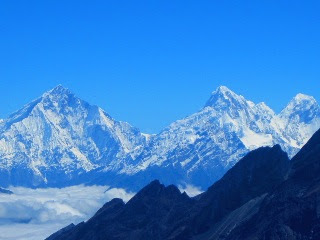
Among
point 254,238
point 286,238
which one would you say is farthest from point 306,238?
point 254,238

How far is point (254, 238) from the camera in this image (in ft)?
654

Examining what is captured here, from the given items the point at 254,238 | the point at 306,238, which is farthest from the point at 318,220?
the point at 254,238

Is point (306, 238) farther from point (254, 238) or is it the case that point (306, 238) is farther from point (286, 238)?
point (254, 238)

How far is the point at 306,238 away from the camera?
18388cm

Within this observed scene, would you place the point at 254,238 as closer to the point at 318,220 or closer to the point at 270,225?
the point at 270,225

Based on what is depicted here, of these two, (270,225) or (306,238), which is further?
(270,225)

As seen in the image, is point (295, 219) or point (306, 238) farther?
point (295, 219)

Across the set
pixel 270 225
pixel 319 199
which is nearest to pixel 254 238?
pixel 270 225

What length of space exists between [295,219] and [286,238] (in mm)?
8627

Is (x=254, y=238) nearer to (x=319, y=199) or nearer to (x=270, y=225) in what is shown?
(x=270, y=225)

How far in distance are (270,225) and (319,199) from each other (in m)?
13.1

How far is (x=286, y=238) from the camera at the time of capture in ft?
618

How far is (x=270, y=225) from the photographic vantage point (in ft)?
650

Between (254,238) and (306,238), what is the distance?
18.3 m
